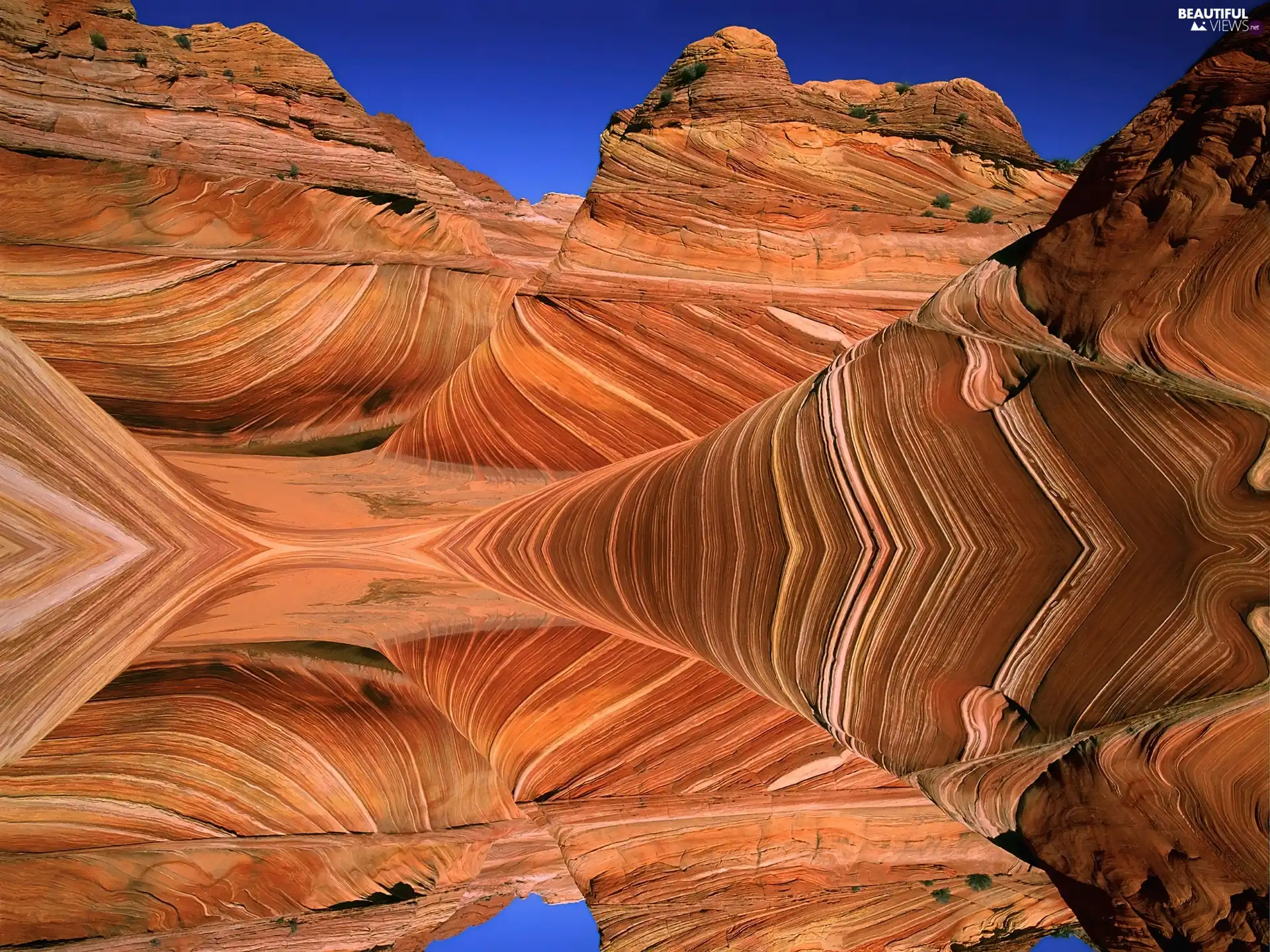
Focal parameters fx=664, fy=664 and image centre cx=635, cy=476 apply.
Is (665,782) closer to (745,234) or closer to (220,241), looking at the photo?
(745,234)

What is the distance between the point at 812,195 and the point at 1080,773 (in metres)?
3.06

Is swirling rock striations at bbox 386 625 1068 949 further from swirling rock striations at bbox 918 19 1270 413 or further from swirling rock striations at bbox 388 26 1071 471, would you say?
swirling rock striations at bbox 918 19 1270 413

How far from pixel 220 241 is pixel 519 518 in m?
2.31

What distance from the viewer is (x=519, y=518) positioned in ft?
13.3

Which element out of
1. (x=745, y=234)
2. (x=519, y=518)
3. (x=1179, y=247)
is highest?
(x=745, y=234)

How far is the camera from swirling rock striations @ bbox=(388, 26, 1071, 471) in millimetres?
3680

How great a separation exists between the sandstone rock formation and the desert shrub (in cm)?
1

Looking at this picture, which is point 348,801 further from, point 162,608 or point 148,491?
point 148,491

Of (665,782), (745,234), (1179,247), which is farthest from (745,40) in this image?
(665,782)

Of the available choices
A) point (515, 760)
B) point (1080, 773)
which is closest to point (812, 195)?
point (1080, 773)

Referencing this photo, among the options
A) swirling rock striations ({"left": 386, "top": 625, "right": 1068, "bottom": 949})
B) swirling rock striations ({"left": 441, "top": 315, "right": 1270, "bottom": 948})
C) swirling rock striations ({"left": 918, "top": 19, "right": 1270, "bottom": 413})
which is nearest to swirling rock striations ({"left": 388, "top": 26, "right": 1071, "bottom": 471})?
swirling rock striations ({"left": 441, "top": 315, "right": 1270, "bottom": 948})

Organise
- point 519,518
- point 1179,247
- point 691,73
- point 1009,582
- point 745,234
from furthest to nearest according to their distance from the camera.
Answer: point 519,518
point 691,73
point 745,234
point 1009,582
point 1179,247

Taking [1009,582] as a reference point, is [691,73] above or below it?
above

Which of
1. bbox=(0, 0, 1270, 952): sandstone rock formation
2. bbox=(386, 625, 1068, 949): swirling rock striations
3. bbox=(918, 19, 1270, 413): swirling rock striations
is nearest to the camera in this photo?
bbox=(918, 19, 1270, 413): swirling rock striations
